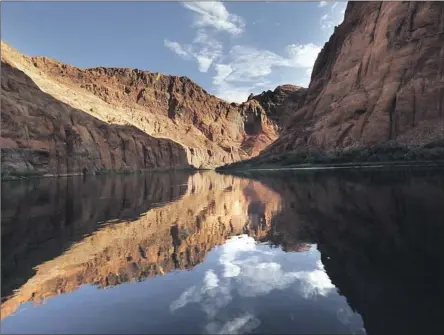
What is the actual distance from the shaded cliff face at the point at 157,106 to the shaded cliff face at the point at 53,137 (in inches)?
58.8

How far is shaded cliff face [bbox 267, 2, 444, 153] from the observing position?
204 ft

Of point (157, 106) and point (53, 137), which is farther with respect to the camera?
point (157, 106)

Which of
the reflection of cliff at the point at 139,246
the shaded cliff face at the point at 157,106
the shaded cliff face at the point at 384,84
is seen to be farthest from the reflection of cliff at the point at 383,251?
the shaded cliff face at the point at 157,106

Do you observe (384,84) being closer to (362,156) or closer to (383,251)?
(362,156)

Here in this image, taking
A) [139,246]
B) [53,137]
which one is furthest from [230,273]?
[53,137]

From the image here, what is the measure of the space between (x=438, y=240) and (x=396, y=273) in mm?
3508

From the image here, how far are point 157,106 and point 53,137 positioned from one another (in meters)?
71.4

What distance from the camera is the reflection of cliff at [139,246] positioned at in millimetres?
9875

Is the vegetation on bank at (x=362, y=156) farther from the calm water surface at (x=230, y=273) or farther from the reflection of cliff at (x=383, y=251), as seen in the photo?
the calm water surface at (x=230, y=273)

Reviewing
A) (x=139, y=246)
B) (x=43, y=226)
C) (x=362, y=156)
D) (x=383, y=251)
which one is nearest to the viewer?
(x=383, y=251)

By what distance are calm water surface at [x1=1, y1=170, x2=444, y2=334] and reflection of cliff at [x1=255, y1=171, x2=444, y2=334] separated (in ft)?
0.12

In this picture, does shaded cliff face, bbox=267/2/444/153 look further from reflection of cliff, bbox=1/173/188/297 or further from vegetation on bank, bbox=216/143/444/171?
reflection of cliff, bbox=1/173/188/297

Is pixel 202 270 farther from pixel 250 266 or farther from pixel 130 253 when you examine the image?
pixel 130 253

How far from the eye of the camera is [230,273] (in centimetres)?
1070
